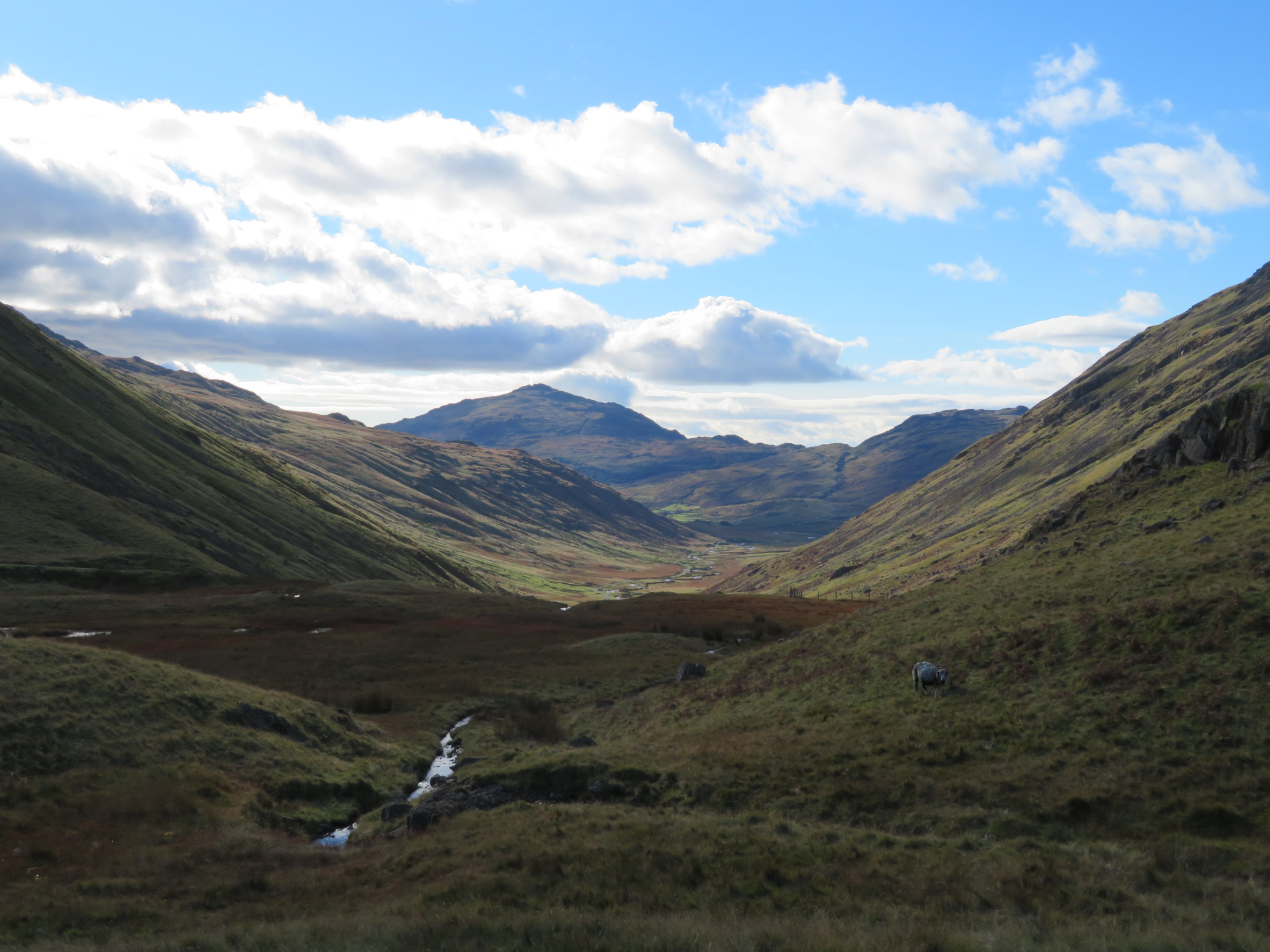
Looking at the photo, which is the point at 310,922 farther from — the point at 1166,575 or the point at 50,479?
the point at 50,479

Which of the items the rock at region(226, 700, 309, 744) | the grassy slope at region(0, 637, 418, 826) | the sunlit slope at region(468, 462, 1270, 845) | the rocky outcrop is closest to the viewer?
the sunlit slope at region(468, 462, 1270, 845)

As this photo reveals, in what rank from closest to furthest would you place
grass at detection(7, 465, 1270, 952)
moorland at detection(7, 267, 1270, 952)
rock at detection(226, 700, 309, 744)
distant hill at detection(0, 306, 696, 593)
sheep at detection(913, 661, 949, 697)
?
grass at detection(7, 465, 1270, 952) < moorland at detection(7, 267, 1270, 952) < sheep at detection(913, 661, 949, 697) < rock at detection(226, 700, 309, 744) < distant hill at detection(0, 306, 696, 593)

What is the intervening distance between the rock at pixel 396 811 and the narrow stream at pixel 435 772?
46.4 inches

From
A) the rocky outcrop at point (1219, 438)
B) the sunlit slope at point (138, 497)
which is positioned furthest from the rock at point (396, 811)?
the sunlit slope at point (138, 497)

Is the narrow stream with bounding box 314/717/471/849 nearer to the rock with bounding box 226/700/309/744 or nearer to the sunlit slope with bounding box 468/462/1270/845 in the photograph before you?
the sunlit slope with bounding box 468/462/1270/845

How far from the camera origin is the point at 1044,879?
1520 centimetres

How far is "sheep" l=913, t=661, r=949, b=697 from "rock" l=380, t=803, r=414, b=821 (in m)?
20.1

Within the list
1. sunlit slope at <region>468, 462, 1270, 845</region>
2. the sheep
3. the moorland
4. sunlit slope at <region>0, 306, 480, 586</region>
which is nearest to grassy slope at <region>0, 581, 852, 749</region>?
the moorland

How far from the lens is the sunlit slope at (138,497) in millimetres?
94125

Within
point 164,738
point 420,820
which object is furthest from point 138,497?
point 420,820

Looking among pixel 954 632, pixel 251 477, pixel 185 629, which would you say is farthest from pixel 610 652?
pixel 251 477

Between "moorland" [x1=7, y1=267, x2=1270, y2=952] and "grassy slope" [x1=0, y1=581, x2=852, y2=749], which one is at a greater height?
"moorland" [x1=7, y1=267, x2=1270, y2=952]

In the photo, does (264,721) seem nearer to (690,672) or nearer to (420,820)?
(420,820)

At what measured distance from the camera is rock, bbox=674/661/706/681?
47.0 meters
